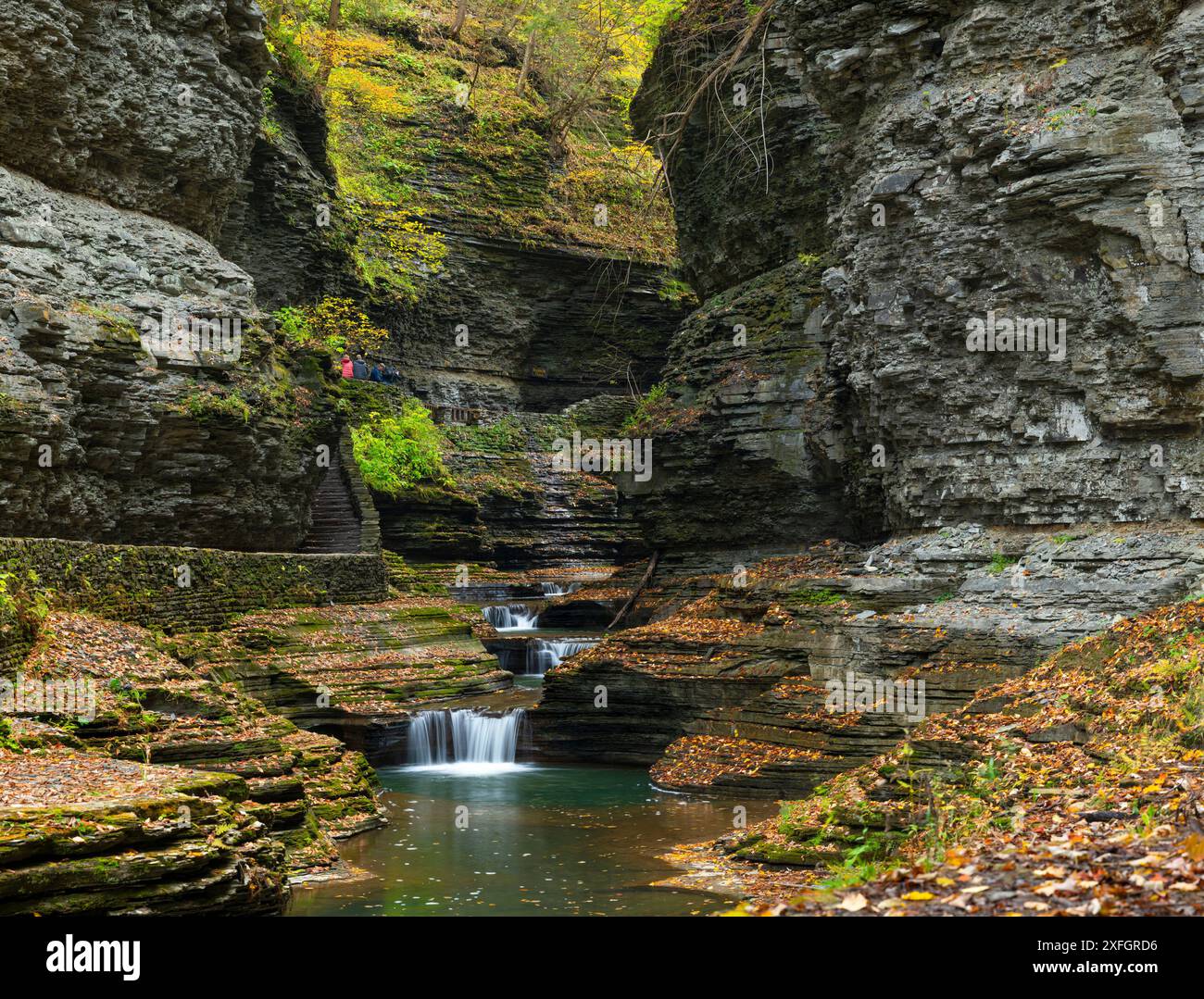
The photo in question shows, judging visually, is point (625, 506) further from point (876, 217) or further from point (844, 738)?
point (844, 738)

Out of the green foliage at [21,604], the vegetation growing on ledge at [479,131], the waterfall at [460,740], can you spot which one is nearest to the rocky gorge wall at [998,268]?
the waterfall at [460,740]

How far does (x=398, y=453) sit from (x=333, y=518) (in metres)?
5.46

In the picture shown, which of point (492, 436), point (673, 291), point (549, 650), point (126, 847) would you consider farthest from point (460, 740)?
point (673, 291)

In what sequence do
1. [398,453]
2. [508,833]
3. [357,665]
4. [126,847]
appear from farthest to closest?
[398,453] → [357,665] → [508,833] → [126,847]

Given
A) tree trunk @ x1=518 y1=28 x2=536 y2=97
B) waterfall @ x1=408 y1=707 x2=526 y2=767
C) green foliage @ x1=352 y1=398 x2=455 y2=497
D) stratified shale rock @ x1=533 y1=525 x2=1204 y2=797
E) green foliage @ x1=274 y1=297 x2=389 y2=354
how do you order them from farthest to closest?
tree trunk @ x1=518 y1=28 x2=536 y2=97
green foliage @ x1=352 y1=398 x2=455 y2=497
green foliage @ x1=274 y1=297 x2=389 y2=354
waterfall @ x1=408 y1=707 x2=526 y2=767
stratified shale rock @ x1=533 y1=525 x2=1204 y2=797

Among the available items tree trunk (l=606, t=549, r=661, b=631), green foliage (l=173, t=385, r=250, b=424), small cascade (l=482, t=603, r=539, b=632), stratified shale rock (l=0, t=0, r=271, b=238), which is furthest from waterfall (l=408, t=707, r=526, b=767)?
stratified shale rock (l=0, t=0, r=271, b=238)

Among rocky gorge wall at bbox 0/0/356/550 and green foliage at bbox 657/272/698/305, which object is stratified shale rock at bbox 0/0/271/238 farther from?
green foliage at bbox 657/272/698/305

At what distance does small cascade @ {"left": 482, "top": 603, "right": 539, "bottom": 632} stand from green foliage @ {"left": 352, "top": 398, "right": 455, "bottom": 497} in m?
4.76

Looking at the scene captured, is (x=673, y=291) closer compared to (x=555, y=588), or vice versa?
(x=555, y=588)

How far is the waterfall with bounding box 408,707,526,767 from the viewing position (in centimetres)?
1906

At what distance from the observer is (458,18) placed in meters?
46.2

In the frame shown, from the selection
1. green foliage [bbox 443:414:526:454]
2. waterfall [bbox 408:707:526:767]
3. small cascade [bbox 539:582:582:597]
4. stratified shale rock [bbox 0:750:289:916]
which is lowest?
waterfall [bbox 408:707:526:767]

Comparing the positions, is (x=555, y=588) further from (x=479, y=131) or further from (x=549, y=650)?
(x=479, y=131)
